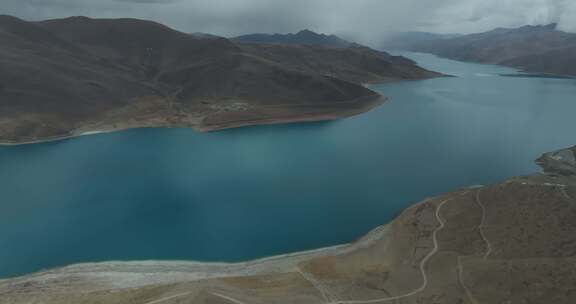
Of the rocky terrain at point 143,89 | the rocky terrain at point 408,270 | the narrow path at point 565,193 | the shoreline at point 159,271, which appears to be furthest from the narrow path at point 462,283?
the rocky terrain at point 143,89

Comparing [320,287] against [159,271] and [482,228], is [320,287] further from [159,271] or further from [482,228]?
[482,228]

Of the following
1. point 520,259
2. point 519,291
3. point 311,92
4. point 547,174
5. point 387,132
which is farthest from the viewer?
point 311,92

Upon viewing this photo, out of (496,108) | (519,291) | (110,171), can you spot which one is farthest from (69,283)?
(496,108)

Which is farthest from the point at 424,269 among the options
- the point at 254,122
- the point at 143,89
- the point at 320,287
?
the point at 143,89

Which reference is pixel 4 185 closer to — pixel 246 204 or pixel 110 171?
pixel 110 171

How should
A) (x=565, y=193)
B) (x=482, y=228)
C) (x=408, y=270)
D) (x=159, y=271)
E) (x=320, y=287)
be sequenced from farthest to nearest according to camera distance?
(x=565, y=193), (x=482, y=228), (x=159, y=271), (x=408, y=270), (x=320, y=287)

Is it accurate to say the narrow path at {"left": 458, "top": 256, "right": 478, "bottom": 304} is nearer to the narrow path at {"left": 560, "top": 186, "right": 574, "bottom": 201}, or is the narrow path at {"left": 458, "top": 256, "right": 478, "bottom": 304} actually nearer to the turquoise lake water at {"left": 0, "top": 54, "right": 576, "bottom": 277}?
the turquoise lake water at {"left": 0, "top": 54, "right": 576, "bottom": 277}
